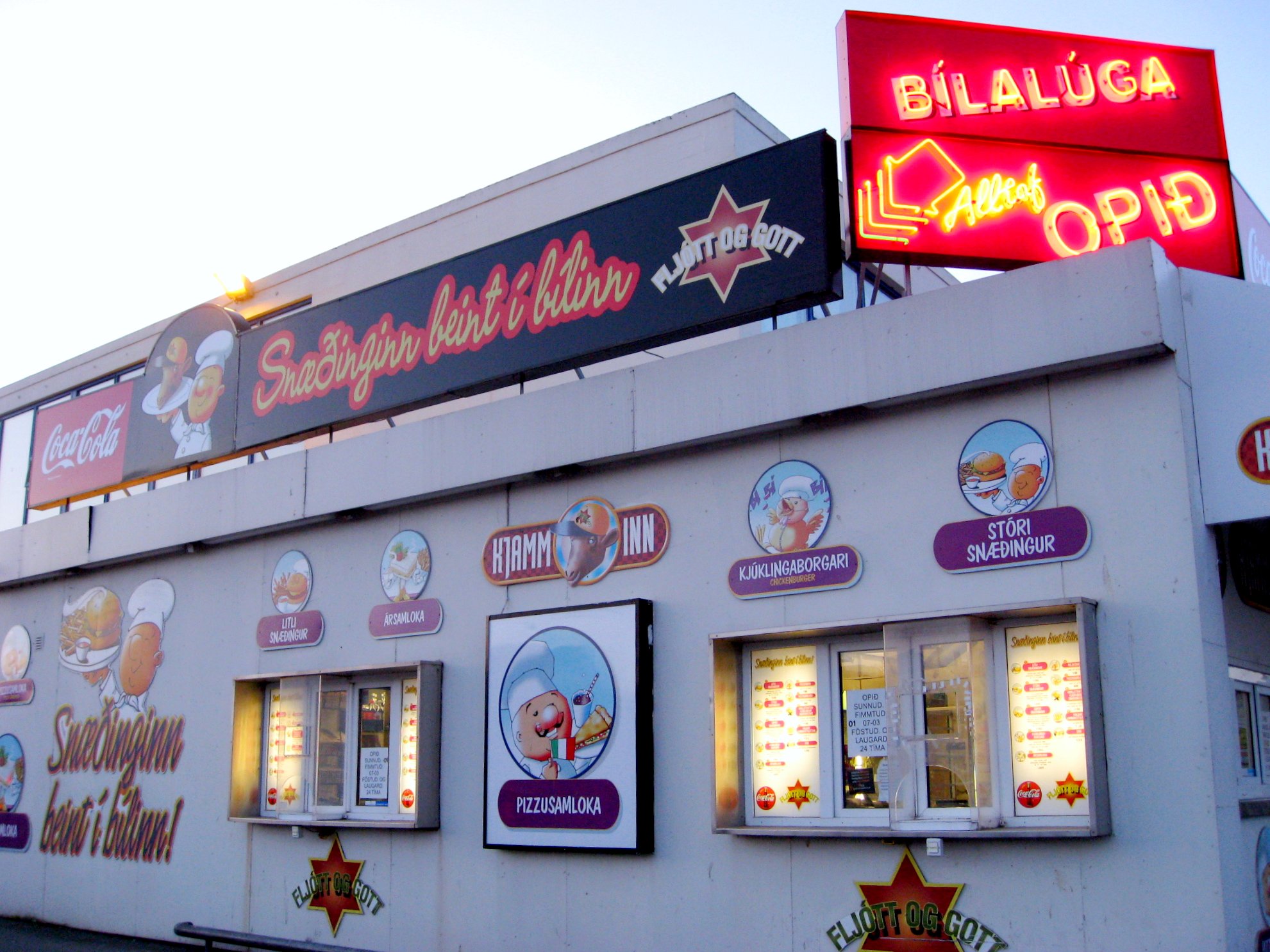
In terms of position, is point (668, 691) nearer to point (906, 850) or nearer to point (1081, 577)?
point (906, 850)

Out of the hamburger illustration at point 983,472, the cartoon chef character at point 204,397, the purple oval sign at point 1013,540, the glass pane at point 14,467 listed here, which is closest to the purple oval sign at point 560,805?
the purple oval sign at point 1013,540

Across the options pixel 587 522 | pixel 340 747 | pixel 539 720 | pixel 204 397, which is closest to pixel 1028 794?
pixel 539 720

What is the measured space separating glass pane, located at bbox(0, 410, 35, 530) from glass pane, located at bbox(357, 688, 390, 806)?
10.3 meters

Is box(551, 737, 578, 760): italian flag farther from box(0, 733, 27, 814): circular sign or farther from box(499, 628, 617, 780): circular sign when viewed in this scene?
box(0, 733, 27, 814): circular sign

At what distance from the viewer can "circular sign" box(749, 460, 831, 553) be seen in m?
8.93

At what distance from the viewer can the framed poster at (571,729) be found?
31.0 ft

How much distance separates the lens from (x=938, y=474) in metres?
8.38

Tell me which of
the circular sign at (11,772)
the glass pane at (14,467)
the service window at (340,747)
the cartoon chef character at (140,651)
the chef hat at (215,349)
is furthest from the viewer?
the glass pane at (14,467)

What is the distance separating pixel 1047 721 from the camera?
7695mm

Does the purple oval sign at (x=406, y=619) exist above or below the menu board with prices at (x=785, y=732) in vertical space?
above

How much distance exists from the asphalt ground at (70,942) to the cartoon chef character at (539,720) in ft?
14.4

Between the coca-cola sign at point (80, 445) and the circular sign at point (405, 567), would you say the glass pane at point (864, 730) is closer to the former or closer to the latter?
the circular sign at point (405, 567)

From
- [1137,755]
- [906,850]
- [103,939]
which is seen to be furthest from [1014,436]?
[103,939]

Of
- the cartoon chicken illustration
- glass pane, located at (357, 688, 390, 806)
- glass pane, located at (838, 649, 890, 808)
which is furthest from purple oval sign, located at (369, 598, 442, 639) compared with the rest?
glass pane, located at (838, 649, 890, 808)
